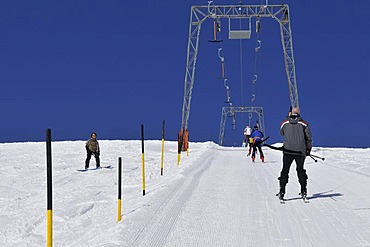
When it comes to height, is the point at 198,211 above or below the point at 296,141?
below

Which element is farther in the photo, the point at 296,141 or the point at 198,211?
the point at 296,141

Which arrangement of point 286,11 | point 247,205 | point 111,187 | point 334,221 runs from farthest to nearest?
point 286,11 → point 111,187 → point 247,205 → point 334,221

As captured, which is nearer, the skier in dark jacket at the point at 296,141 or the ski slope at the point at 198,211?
the ski slope at the point at 198,211

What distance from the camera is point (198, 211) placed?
7.79m

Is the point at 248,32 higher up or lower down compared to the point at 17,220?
higher up

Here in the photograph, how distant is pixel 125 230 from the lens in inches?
249

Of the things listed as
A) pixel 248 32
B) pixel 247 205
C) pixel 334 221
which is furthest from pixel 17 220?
pixel 248 32

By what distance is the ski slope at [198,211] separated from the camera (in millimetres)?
6191

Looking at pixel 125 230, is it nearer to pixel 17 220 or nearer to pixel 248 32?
pixel 17 220

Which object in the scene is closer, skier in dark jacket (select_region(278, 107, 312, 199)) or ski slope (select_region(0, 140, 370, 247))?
ski slope (select_region(0, 140, 370, 247))

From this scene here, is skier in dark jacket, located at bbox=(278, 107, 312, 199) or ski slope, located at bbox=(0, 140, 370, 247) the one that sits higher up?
skier in dark jacket, located at bbox=(278, 107, 312, 199)

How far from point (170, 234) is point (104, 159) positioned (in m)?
18.1

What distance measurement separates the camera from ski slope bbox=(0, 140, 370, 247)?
20.3ft

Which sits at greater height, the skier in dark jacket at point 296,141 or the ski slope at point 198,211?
the skier in dark jacket at point 296,141
